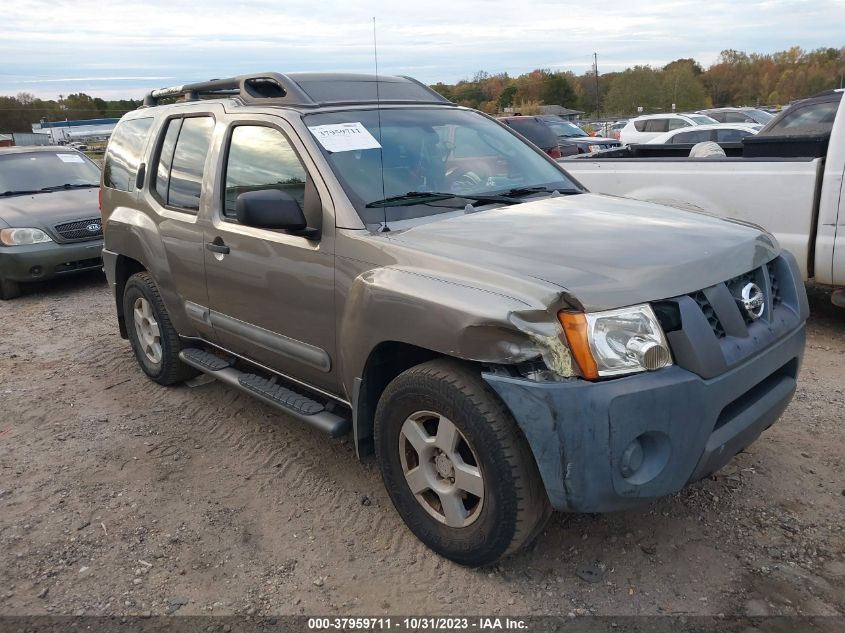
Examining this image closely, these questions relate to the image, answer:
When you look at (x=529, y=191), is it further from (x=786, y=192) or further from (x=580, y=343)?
(x=786, y=192)

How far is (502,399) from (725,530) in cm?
139

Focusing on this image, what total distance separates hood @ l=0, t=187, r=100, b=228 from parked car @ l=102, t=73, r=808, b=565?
4549 mm

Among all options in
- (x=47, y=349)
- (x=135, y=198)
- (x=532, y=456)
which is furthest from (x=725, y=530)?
(x=47, y=349)

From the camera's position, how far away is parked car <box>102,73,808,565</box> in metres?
2.51

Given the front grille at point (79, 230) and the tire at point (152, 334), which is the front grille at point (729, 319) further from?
the front grille at point (79, 230)

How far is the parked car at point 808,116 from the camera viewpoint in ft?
24.5

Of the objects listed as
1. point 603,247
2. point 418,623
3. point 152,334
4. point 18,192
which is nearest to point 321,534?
point 418,623

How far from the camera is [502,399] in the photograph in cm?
258

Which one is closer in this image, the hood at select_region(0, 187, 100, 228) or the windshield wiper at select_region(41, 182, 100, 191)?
the hood at select_region(0, 187, 100, 228)

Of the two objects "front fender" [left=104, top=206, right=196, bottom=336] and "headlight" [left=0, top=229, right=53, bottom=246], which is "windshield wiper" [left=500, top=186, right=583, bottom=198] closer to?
"front fender" [left=104, top=206, right=196, bottom=336]

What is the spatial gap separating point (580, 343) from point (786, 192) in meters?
4.01

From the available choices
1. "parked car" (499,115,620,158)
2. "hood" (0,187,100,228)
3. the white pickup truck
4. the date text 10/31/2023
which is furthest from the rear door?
"parked car" (499,115,620,158)

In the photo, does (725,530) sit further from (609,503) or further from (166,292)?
(166,292)

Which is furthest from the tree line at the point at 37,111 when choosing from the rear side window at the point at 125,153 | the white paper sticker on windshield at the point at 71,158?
the rear side window at the point at 125,153
